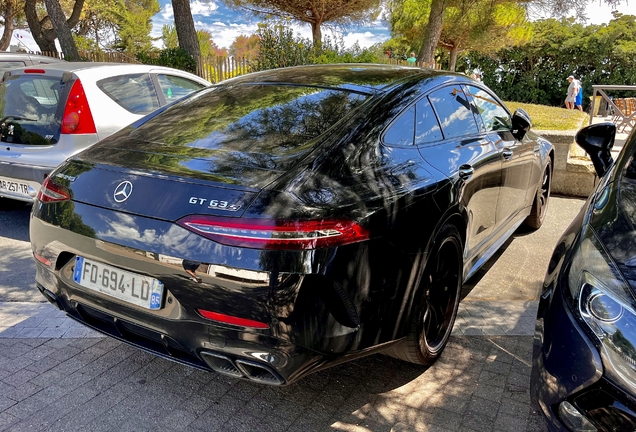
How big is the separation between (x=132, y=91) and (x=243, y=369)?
173 inches

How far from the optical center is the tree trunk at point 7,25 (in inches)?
1099

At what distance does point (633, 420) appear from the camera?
1674 mm

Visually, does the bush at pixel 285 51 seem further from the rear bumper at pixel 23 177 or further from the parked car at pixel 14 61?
the rear bumper at pixel 23 177

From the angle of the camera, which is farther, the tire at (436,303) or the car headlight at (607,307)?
the tire at (436,303)

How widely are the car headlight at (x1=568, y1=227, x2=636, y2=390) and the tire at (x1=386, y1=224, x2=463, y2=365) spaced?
790 millimetres

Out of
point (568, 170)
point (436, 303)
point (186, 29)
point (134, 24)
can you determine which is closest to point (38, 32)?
point (186, 29)

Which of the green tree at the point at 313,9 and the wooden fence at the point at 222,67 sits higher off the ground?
the green tree at the point at 313,9

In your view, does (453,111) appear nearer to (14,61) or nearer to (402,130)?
(402,130)

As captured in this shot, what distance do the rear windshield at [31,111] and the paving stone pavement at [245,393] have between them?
2347 millimetres

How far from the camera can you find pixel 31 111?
5168 mm

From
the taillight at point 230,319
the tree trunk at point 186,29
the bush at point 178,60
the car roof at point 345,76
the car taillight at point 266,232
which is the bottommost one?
the taillight at point 230,319

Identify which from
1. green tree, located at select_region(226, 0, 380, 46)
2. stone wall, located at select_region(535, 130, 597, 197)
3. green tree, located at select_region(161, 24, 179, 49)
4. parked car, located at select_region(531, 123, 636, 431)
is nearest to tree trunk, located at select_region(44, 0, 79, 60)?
green tree, located at select_region(226, 0, 380, 46)

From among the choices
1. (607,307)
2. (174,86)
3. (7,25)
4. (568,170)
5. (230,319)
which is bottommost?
(568,170)

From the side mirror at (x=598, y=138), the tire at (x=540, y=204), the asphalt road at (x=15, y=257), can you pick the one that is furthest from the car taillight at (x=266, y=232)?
the tire at (x=540, y=204)
